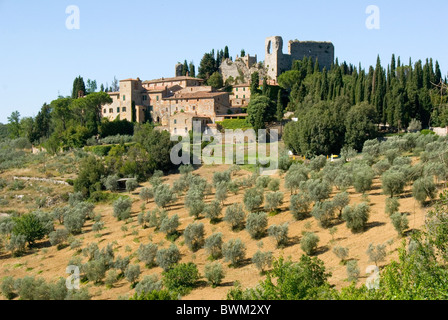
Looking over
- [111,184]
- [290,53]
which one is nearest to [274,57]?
[290,53]

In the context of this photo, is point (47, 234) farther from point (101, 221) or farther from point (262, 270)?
point (262, 270)

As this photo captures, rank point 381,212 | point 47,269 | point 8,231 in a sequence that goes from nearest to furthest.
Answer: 1. point 381,212
2. point 47,269
3. point 8,231

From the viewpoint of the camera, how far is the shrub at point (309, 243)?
82.6ft

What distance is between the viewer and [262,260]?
24.3 meters

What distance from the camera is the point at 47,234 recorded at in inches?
1460

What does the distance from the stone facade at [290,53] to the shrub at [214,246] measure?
5363 cm

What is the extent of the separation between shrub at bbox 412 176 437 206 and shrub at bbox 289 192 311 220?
6.45 m

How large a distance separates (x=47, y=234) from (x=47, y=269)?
24.8 ft

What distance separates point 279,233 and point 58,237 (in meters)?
16.2

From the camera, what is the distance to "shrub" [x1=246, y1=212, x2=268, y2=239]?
28812mm

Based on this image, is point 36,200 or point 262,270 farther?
point 36,200
